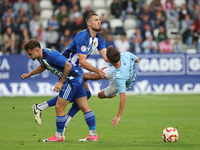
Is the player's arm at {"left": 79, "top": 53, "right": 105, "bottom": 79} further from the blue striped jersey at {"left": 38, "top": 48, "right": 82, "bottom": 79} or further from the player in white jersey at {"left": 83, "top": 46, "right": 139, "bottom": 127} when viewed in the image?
the blue striped jersey at {"left": 38, "top": 48, "right": 82, "bottom": 79}

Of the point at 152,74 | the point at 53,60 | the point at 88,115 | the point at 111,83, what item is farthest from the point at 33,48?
the point at 152,74

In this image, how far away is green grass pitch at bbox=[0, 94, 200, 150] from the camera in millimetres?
6977

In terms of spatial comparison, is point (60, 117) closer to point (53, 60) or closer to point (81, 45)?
point (53, 60)

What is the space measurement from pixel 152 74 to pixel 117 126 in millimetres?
8134

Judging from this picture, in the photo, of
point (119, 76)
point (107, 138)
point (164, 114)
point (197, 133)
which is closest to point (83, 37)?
point (119, 76)

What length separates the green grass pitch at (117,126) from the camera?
275 inches

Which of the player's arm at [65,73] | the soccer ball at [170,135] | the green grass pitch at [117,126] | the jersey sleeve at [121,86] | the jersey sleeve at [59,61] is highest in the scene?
the jersey sleeve at [59,61]

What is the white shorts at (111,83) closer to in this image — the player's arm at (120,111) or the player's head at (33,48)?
the player's arm at (120,111)

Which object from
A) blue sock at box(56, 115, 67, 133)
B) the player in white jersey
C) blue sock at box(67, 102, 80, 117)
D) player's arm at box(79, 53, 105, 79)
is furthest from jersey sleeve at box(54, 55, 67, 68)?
blue sock at box(67, 102, 80, 117)

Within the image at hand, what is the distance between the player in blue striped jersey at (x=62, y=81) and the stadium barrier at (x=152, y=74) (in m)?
9.10

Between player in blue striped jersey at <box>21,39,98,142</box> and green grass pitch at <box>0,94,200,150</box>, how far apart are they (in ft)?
1.32

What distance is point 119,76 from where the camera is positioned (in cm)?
741

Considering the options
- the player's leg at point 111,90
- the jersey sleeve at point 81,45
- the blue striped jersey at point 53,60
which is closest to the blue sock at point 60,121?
the blue striped jersey at point 53,60

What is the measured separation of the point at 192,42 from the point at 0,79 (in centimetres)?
1003
